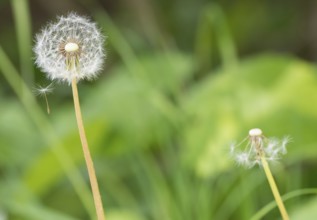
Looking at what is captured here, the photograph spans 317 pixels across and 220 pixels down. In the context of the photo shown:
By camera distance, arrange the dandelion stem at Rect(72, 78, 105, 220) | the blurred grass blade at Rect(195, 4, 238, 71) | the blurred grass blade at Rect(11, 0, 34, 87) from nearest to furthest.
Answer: the dandelion stem at Rect(72, 78, 105, 220) → the blurred grass blade at Rect(195, 4, 238, 71) → the blurred grass blade at Rect(11, 0, 34, 87)

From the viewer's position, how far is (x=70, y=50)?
0.48 m

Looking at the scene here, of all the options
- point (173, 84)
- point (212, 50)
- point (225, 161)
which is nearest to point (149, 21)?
point (212, 50)

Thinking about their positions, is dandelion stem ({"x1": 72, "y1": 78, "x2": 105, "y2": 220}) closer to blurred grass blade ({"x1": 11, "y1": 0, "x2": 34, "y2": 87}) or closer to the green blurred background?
the green blurred background

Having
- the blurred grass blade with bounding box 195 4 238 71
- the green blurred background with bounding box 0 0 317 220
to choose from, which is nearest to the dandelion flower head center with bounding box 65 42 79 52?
the green blurred background with bounding box 0 0 317 220

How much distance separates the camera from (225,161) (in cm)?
92

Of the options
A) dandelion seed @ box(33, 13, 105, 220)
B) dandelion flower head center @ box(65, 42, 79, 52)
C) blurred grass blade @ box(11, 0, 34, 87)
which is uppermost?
blurred grass blade @ box(11, 0, 34, 87)

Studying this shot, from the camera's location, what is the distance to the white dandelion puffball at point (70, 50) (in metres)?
0.49

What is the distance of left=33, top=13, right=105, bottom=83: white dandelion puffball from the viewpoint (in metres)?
0.49

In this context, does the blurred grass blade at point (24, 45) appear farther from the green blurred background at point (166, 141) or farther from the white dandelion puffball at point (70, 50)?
the white dandelion puffball at point (70, 50)

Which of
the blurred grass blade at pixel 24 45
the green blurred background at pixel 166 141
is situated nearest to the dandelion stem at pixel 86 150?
the green blurred background at pixel 166 141

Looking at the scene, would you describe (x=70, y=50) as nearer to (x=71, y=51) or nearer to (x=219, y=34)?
(x=71, y=51)

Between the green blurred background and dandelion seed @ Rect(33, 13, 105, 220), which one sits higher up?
the green blurred background

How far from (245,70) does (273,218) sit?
0.91 feet

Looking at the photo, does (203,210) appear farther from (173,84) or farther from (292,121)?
(173,84)
